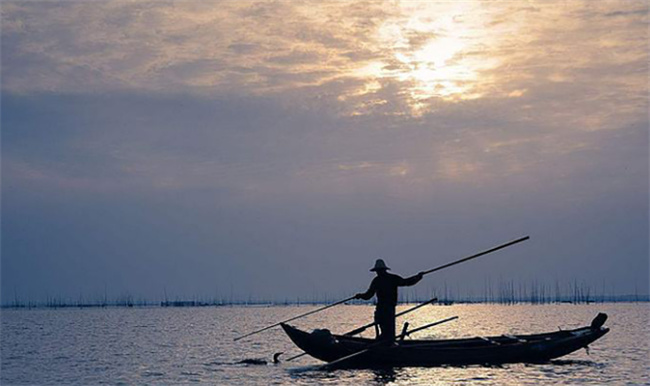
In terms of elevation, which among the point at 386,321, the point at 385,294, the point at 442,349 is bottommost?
the point at 442,349

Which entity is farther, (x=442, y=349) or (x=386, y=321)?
(x=442, y=349)

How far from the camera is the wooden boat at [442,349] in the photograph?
76.5ft

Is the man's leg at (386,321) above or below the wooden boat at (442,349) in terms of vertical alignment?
above

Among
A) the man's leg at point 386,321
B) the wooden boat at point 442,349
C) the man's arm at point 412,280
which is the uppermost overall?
the man's arm at point 412,280

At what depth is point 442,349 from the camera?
77.9ft

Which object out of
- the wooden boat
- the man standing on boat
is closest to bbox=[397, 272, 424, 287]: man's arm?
the man standing on boat

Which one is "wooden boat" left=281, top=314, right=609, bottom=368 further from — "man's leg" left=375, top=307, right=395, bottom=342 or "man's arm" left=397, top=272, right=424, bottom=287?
"man's arm" left=397, top=272, right=424, bottom=287

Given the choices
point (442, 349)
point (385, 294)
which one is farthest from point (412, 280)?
point (442, 349)

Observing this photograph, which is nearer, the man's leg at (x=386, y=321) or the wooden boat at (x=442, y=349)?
the wooden boat at (x=442, y=349)

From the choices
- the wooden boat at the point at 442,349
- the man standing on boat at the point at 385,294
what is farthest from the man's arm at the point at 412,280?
the wooden boat at the point at 442,349

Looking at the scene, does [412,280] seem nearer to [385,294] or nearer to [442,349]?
[385,294]

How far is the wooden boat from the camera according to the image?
23312 mm

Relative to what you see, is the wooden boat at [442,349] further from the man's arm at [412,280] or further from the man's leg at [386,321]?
the man's arm at [412,280]

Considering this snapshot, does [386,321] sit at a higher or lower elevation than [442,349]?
higher
